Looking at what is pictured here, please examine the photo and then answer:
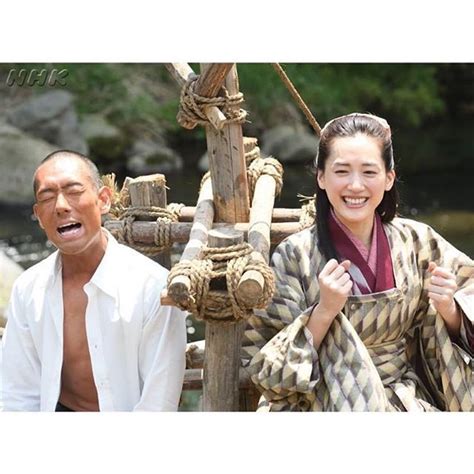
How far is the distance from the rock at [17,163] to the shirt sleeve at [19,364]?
6.62m

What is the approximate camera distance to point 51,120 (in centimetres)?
1004

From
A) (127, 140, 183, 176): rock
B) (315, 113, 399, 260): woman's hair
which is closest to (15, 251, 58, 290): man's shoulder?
(315, 113, 399, 260): woman's hair

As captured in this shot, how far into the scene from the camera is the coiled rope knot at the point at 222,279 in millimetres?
2430

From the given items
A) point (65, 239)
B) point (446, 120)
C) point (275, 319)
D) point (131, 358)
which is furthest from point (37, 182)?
point (446, 120)

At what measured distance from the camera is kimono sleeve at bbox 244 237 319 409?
7.93ft

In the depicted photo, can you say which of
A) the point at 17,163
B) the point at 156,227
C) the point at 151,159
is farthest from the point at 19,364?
the point at 151,159

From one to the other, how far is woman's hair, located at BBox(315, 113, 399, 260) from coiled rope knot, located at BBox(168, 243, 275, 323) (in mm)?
199

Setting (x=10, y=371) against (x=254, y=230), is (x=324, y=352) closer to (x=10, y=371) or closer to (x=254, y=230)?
(x=254, y=230)

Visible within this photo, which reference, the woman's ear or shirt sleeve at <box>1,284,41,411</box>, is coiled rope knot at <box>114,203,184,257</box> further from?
the woman's ear

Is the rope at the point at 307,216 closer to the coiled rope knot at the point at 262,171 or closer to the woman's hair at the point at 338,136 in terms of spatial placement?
the coiled rope knot at the point at 262,171

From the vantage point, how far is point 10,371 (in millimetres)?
2705

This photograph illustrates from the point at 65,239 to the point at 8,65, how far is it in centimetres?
796

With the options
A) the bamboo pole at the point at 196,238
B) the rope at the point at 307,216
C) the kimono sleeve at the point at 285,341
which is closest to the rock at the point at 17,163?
the bamboo pole at the point at 196,238
